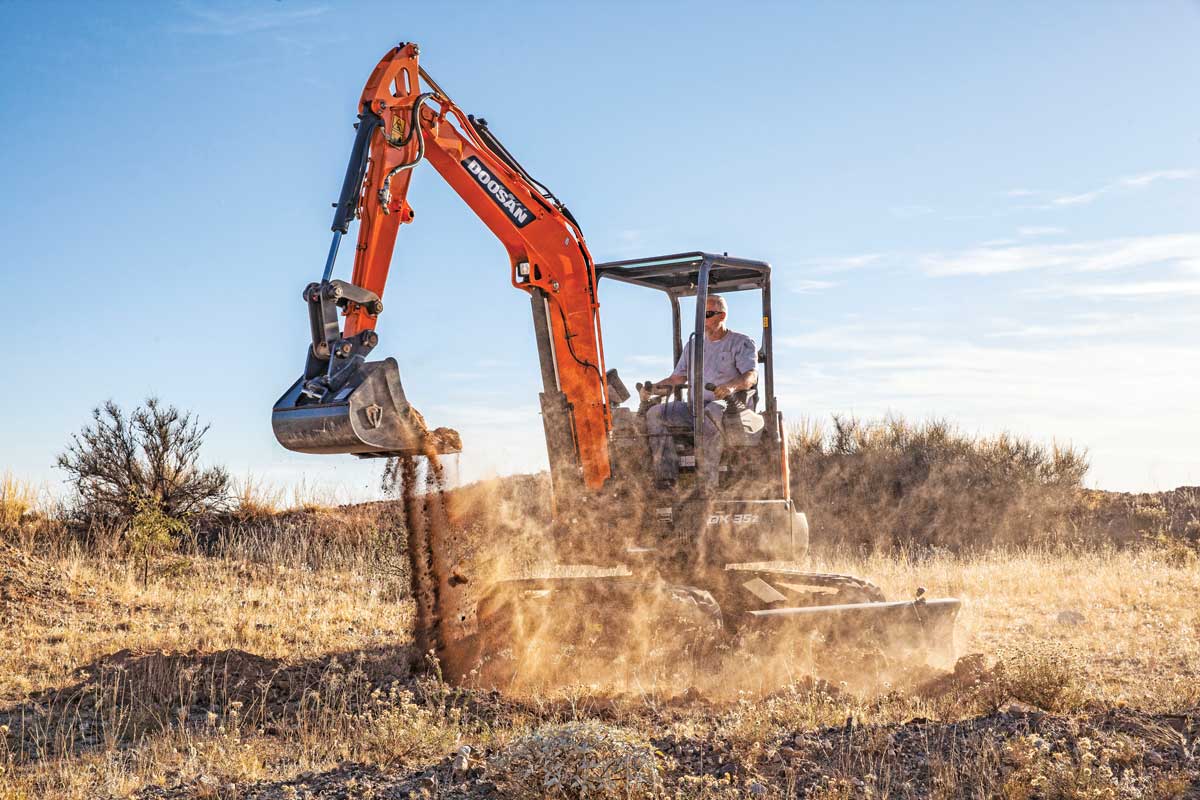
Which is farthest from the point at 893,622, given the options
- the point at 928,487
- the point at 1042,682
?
the point at 928,487

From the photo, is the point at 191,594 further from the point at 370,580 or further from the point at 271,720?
the point at 271,720

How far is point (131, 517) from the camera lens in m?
16.3

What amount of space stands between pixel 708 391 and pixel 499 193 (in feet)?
7.83

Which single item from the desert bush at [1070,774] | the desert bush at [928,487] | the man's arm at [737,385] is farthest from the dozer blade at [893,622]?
the desert bush at [928,487]

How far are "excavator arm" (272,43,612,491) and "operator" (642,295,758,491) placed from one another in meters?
0.54

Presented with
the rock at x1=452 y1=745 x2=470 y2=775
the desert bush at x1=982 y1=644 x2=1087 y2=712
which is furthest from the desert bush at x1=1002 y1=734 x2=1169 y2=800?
the rock at x1=452 y1=745 x2=470 y2=775

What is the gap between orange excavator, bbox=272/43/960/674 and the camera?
8102mm

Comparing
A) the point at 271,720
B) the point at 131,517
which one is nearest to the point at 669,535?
the point at 271,720

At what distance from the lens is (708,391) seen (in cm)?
913

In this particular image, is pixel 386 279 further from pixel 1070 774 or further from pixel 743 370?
pixel 1070 774

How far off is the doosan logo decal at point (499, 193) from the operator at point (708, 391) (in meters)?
1.68

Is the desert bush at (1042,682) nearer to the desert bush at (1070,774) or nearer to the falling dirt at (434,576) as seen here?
the desert bush at (1070,774)

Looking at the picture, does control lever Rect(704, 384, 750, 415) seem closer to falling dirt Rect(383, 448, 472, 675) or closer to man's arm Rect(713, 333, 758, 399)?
man's arm Rect(713, 333, 758, 399)

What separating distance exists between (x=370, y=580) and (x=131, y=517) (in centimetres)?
433
